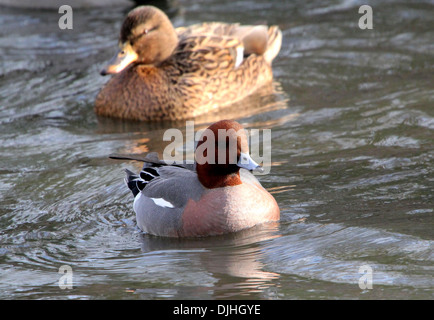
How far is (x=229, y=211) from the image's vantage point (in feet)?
20.5

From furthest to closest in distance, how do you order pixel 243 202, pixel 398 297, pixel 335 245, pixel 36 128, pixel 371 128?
1. pixel 36 128
2. pixel 371 128
3. pixel 243 202
4. pixel 335 245
5. pixel 398 297

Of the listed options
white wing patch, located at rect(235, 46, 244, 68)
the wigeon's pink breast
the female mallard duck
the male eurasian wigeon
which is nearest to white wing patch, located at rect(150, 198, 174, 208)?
the male eurasian wigeon

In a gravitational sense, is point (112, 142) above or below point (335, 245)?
above

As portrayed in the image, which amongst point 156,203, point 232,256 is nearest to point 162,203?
point 156,203

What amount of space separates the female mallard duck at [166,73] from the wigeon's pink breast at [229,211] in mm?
3730

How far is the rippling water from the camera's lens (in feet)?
17.6

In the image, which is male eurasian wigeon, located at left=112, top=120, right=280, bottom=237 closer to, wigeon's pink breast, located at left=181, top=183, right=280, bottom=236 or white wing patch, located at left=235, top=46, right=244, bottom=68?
wigeon's pink breast, located at left=181, top=183, right=280, bottom=236

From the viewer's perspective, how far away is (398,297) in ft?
15.9

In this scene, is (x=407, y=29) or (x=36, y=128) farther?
(x=407, y=29)

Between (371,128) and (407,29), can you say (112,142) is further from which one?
(407,29)

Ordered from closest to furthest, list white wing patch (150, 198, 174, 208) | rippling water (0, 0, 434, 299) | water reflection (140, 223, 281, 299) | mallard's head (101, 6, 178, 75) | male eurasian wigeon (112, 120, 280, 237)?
1. water reflection (140, 223, 281, 299)
2. rippling water (0, 0, 434, 299)
3. male eurasian wigeon (112, 120, 280, 237)
4. white wing patch (150, 198, 174, 208)
5. mallard's head (101, 6, 178, 75)

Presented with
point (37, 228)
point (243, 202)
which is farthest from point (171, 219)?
point (37, 228)

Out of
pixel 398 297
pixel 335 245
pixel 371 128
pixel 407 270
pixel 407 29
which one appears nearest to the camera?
pixel 398 297

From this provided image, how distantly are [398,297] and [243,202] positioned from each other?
1.78m
